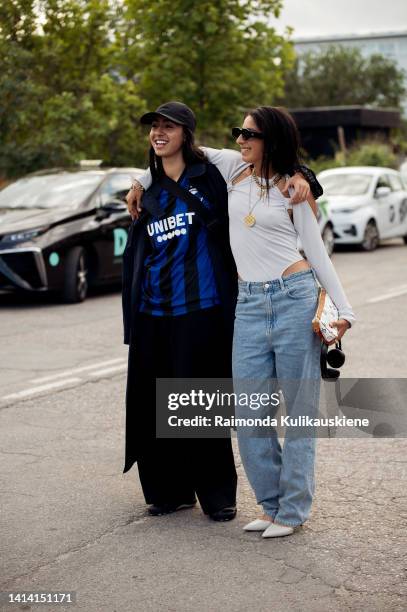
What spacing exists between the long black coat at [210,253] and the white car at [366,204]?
47.1 ft

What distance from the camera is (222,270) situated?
15.5 feet

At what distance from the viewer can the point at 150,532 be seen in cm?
473

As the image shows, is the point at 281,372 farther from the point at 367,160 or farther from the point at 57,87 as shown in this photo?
the point at 367,160

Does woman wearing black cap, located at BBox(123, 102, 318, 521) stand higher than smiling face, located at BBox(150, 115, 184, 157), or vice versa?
smiling face, located at BBox(150, 115, 184, 157)

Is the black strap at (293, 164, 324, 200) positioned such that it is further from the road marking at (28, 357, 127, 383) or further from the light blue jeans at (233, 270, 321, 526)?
the road marking at (28, 357, 127, 383)

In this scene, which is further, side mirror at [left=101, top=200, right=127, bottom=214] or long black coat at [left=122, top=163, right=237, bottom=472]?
side mirror at [left=101, top=200, right=127, bottom=214]

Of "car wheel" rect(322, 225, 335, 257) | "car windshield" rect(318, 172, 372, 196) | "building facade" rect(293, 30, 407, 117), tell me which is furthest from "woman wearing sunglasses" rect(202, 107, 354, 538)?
"building facade" rect(293, 30, 407, 117)

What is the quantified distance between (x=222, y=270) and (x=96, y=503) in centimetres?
134

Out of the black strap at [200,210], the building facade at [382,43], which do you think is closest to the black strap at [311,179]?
the black strap at [200,210]

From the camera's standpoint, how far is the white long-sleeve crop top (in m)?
4.46

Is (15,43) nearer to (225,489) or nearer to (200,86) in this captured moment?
(200,86)

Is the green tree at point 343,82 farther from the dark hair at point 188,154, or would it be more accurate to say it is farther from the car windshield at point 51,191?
the dark hair at point 188,154

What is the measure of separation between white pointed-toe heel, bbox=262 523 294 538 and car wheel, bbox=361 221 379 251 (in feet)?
49.1

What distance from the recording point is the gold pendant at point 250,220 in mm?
4469
